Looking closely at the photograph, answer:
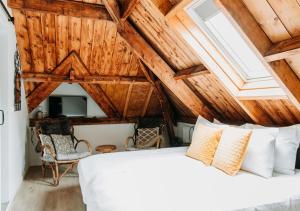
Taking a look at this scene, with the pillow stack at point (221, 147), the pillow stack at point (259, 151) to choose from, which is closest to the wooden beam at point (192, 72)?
the pillow stack at point (221, 147)

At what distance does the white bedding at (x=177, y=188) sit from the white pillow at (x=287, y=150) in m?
0.10

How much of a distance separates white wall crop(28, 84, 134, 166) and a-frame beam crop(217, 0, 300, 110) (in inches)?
157

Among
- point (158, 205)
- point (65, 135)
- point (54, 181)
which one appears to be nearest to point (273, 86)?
point (158, 205)

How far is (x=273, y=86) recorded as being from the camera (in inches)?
101

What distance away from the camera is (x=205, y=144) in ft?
9.50

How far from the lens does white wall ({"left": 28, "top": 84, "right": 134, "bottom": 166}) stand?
5.11 m

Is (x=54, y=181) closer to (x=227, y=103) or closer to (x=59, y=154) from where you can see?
(x=59, y=154)

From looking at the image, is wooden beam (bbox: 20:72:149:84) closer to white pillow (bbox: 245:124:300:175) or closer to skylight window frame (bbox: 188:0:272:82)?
skylight window frame (bbox: 188:0:272:82)

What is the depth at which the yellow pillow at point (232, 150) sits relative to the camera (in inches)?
94.9

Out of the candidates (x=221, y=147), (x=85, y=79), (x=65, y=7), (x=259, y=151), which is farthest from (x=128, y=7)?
(x=259, y=151)

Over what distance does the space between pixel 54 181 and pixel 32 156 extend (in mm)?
1329

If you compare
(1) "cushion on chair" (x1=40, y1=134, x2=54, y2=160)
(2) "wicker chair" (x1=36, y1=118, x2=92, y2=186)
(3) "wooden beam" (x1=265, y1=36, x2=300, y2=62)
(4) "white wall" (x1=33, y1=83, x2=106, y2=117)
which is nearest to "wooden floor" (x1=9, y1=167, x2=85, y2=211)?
(2) "wicker chair" (x1=36, y1=118, x2=92, y2=186)

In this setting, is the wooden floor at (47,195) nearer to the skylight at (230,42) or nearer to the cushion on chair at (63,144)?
the cushion on chair at (63,144)

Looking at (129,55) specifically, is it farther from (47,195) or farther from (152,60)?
(47,195)
